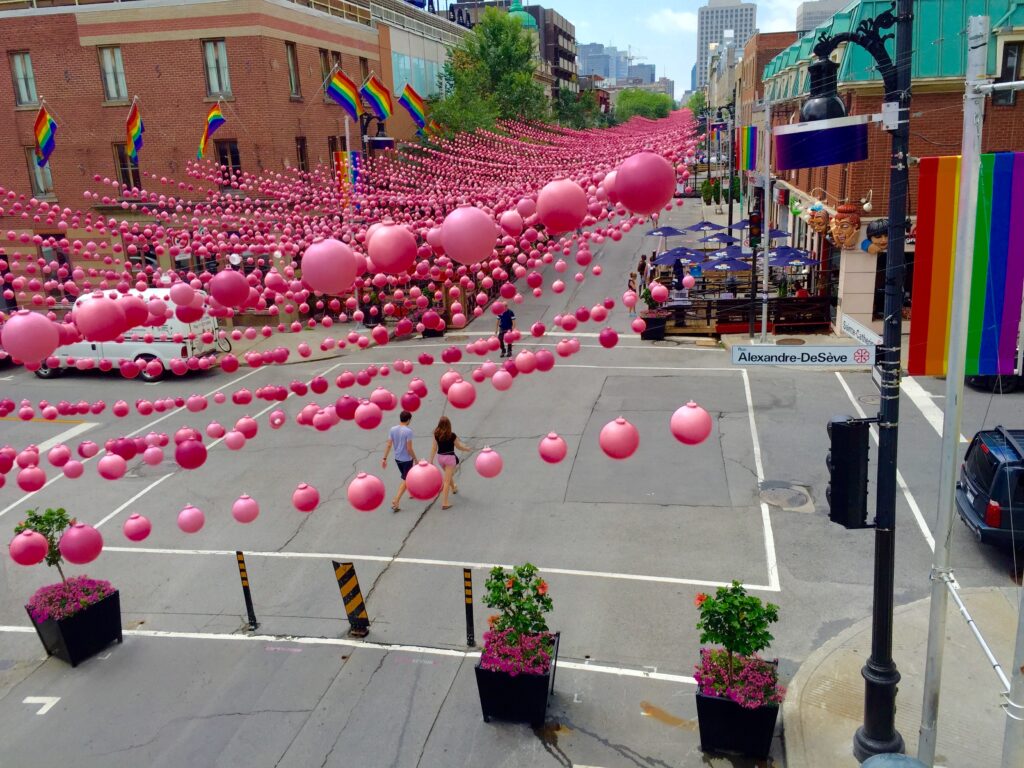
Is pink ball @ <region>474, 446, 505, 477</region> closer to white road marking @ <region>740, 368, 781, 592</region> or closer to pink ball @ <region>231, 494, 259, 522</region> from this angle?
pink ball @ <region>231, 494, 259, 522</region>

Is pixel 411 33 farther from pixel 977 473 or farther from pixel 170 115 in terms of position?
pixel 977 473

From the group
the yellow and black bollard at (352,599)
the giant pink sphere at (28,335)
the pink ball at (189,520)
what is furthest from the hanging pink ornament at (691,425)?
the yellow and black bollard at (352,599)

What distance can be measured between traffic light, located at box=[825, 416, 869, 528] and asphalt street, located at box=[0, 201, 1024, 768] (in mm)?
2278

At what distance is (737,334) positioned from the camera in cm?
2406

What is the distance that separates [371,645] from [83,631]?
3.24 meters

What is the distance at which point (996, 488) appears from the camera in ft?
33.1

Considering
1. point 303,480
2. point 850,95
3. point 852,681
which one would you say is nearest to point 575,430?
point 303,480

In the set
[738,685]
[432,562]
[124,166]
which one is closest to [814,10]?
[124,166]

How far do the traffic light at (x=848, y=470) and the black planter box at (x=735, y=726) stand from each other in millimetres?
1772

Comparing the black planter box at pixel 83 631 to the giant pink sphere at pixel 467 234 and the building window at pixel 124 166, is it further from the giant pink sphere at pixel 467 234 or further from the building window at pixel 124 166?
the building window at pixel 124 166

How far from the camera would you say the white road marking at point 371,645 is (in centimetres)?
858

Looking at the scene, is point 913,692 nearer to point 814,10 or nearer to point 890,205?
point 890,205

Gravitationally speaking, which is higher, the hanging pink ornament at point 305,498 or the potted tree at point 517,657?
the hanging pink ornament at point 305,498

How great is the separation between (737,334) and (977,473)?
13.7 m
